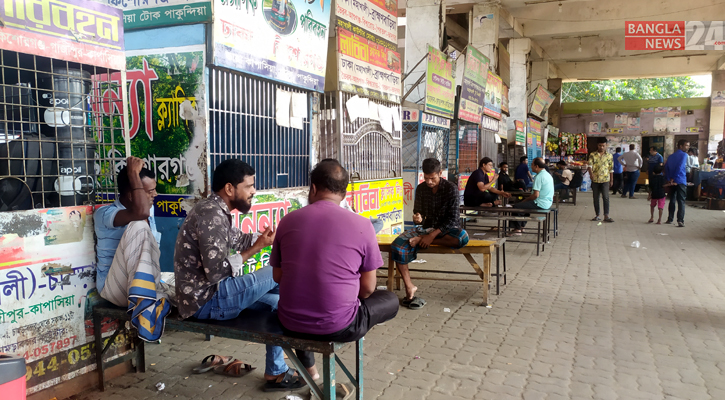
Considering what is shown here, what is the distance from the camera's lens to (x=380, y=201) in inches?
283

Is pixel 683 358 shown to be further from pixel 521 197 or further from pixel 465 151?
pixel 465 151

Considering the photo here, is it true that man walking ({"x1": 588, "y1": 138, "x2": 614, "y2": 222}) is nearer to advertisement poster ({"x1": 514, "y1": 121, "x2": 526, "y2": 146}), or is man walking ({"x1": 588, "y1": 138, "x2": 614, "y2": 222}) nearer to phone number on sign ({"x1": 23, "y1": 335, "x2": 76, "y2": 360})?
advertisement poster ({"x1": 514, "y1": 121, "x2": 526, "y2": 146})

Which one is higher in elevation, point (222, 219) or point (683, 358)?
point (222, 219)

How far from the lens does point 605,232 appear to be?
34.3ft

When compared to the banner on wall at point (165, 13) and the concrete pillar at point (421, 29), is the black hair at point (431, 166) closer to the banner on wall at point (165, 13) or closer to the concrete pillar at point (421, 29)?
the banner on wall at point (165, 13)

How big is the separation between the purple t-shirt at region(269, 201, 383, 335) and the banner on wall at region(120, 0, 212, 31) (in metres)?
2.19

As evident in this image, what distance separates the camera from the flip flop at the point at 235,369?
3.47m

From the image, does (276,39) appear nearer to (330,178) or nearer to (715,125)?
(330,178)

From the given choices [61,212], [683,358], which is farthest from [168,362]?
[683,358]

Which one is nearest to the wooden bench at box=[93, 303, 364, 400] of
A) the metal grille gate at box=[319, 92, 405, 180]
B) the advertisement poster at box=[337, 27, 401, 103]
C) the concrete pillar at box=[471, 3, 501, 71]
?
the metal grille gate at box=[319, 92, 405, 180]

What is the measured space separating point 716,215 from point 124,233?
14.7m

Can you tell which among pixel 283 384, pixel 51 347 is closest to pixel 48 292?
pixel 51 347

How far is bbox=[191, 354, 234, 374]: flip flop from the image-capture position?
3529 mm

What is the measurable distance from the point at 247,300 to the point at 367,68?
435 cm
